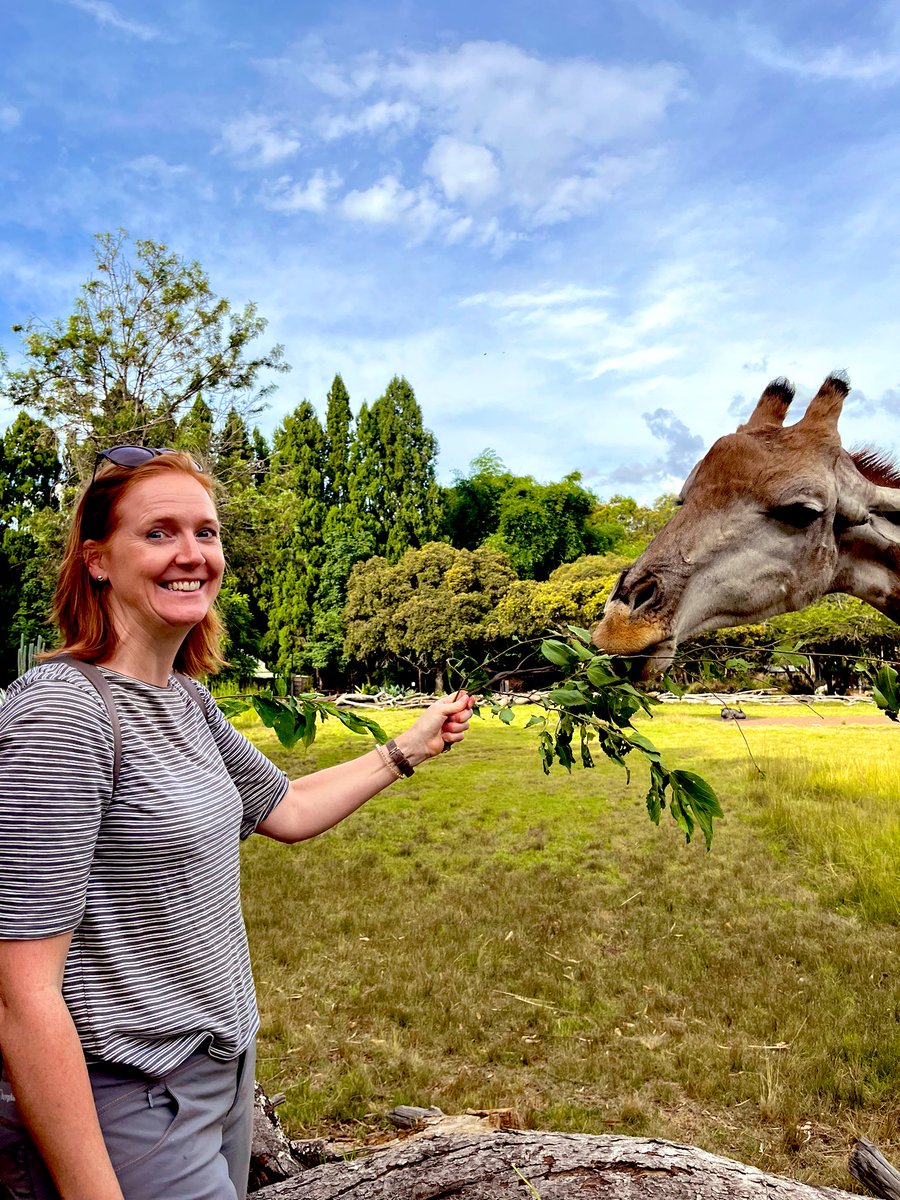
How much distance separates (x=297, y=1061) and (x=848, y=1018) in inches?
114

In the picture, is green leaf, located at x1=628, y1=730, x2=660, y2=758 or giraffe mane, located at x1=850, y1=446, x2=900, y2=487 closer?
green leaf, located at x1=628, y1=730, x2=660, y2=758

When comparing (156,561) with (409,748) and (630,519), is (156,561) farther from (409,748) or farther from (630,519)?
(630,519)

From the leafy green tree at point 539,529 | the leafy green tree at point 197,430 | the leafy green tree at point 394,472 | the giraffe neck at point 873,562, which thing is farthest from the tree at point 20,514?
the leafy green tree at point 539,529

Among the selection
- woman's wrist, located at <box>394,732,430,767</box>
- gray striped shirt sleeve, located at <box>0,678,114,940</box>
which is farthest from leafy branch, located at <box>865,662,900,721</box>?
gray striped shirt sleeve, located at <box>0,678,114,940</box>

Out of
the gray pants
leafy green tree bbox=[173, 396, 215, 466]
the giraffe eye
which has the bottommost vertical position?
the gray pants

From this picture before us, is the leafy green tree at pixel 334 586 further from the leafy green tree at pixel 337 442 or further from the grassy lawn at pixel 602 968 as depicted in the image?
the grassy lawn at pixel 602 968

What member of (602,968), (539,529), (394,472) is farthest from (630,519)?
(602,968)

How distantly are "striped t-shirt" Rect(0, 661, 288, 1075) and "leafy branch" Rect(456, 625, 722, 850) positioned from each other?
31.8 inches

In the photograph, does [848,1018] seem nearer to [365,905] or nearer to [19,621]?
[365,905]

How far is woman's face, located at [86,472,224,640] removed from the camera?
4.39 ft

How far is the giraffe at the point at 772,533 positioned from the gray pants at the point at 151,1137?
1.81 meters

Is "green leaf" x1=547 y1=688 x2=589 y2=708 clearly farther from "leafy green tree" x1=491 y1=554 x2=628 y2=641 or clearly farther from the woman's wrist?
"leafy green tree" x1=491 y1=554 x2=628 y2=641

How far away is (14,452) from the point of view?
17.3m

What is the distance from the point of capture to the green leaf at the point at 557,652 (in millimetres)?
1855
